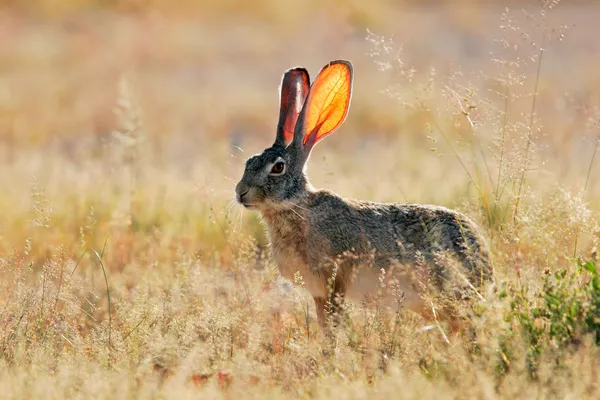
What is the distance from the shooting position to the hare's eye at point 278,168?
5.25 m

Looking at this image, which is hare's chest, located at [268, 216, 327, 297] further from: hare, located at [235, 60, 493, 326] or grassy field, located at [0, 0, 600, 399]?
grassy field, located at [0, 0, 600, 399]

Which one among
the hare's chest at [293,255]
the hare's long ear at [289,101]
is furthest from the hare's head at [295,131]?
the hare's chest at [293,255]

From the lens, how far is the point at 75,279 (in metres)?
5.47

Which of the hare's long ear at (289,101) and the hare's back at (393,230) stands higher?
the hare's long ear at (289,101)

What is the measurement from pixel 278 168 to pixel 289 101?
1.60 feet

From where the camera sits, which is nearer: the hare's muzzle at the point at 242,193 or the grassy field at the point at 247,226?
the grassy field at the point at 247,226

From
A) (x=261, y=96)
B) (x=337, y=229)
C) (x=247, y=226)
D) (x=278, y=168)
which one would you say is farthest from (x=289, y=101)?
(x=261, y=96)

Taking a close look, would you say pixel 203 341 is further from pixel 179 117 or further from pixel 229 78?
pixel 229 78

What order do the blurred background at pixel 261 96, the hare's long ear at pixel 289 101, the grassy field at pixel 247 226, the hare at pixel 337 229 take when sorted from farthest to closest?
the blurred background at pixel 261 96 → the hare's long ear at pixel 289 101 → the hare at pixel 337 229 → the grassy field at pixel 247 226

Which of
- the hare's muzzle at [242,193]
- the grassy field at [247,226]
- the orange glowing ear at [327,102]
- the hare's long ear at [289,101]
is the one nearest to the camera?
the grassy field at [247,226]

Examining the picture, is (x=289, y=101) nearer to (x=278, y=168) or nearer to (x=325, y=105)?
(x=325, y=105)

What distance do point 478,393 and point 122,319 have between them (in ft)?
6.45

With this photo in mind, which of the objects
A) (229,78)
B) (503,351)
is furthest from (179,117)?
(503,351)

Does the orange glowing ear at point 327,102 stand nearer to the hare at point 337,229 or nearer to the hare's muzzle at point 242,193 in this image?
the hare at point 337,229
